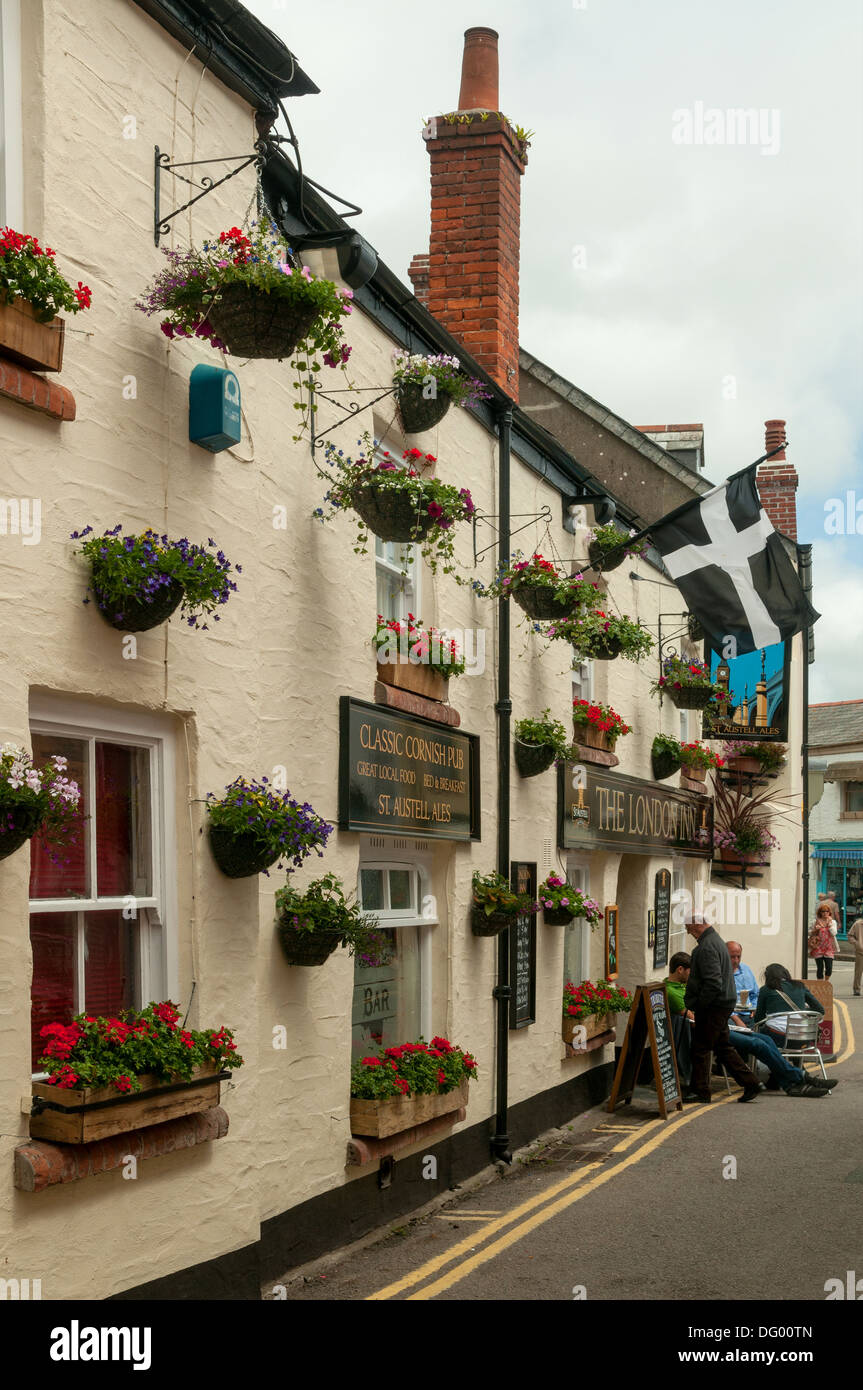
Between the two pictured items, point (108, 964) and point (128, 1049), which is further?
point (108, 964)

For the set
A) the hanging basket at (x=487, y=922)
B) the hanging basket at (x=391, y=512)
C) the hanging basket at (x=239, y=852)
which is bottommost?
Answer: the hanging basket at (x=487, y=922)

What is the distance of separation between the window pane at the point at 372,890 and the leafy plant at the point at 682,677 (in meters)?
7.87

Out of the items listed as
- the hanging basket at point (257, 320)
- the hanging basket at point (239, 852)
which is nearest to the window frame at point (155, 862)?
the hanging basket at point (239, 852)

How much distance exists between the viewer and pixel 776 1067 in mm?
14523

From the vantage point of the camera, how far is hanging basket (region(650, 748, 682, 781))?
16.7 meters

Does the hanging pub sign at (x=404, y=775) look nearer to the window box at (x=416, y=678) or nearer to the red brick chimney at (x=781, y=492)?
the window box at (x=416, y=678)

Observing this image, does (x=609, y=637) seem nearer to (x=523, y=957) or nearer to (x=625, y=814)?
(x=625, y=814)

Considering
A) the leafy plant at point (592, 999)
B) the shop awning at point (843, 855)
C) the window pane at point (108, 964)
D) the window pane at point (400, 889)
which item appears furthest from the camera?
the shop awning at point (843, 855)

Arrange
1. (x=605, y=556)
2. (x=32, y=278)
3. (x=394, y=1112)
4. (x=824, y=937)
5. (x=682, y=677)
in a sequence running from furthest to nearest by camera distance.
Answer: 1. (x=824, y=937)
2. (x=682, y=677)
3. (x=605, y=556)
4. (x=394, y=1112)
5. (x=32, y=278)

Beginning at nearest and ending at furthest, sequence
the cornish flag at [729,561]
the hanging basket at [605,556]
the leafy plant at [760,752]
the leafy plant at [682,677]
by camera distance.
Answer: the cornish flag at [729,561]
the hanging basket at [605,556]
the leafy plant at [682,677]
the leafy plant at [760,752]

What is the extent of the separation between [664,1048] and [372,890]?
5.45 metres

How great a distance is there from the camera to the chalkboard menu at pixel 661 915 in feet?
56.2

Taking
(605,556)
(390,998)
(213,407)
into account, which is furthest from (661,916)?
(213,407)
